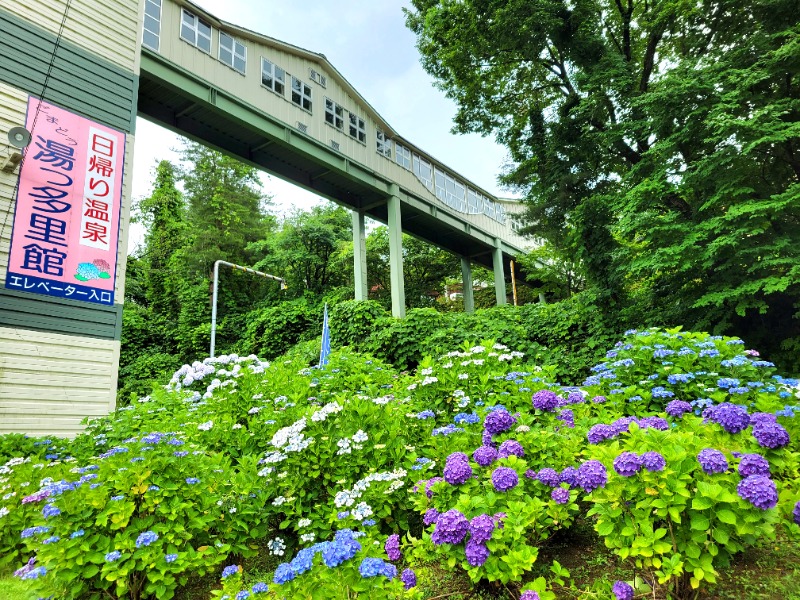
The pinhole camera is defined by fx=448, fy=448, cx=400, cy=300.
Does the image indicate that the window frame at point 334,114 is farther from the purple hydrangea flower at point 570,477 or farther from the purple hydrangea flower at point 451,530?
the purple hydrangea flower at point 451,530

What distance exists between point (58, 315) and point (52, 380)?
2.80 feet

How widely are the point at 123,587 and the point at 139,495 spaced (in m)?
0.45

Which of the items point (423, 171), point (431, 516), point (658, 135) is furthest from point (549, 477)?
point (423, 171)

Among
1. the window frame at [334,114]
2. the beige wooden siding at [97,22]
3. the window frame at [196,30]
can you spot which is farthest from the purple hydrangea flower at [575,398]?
the window frame at [334,114]

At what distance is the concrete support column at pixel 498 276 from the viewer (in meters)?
19.8

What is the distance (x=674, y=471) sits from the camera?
1.81 meters

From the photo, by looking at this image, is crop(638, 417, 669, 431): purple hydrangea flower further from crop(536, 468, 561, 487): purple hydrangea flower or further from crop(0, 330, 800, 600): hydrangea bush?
crop(536, 468, 561, 487): purple hydrangea flower

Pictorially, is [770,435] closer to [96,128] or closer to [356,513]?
[356,513]

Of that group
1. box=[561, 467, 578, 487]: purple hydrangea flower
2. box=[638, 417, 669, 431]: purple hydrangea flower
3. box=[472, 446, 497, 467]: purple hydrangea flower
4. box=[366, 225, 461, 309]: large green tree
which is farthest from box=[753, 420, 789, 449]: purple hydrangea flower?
box=[366, 225, 461, 309]: large green tree

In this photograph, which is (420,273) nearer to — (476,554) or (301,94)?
(301,94)

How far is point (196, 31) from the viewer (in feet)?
35.7

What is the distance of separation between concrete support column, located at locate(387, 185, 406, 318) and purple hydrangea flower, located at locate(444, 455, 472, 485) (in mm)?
11435

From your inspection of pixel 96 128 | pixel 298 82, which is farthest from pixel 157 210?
pixel 96 128

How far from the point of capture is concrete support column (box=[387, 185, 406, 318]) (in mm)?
14147
